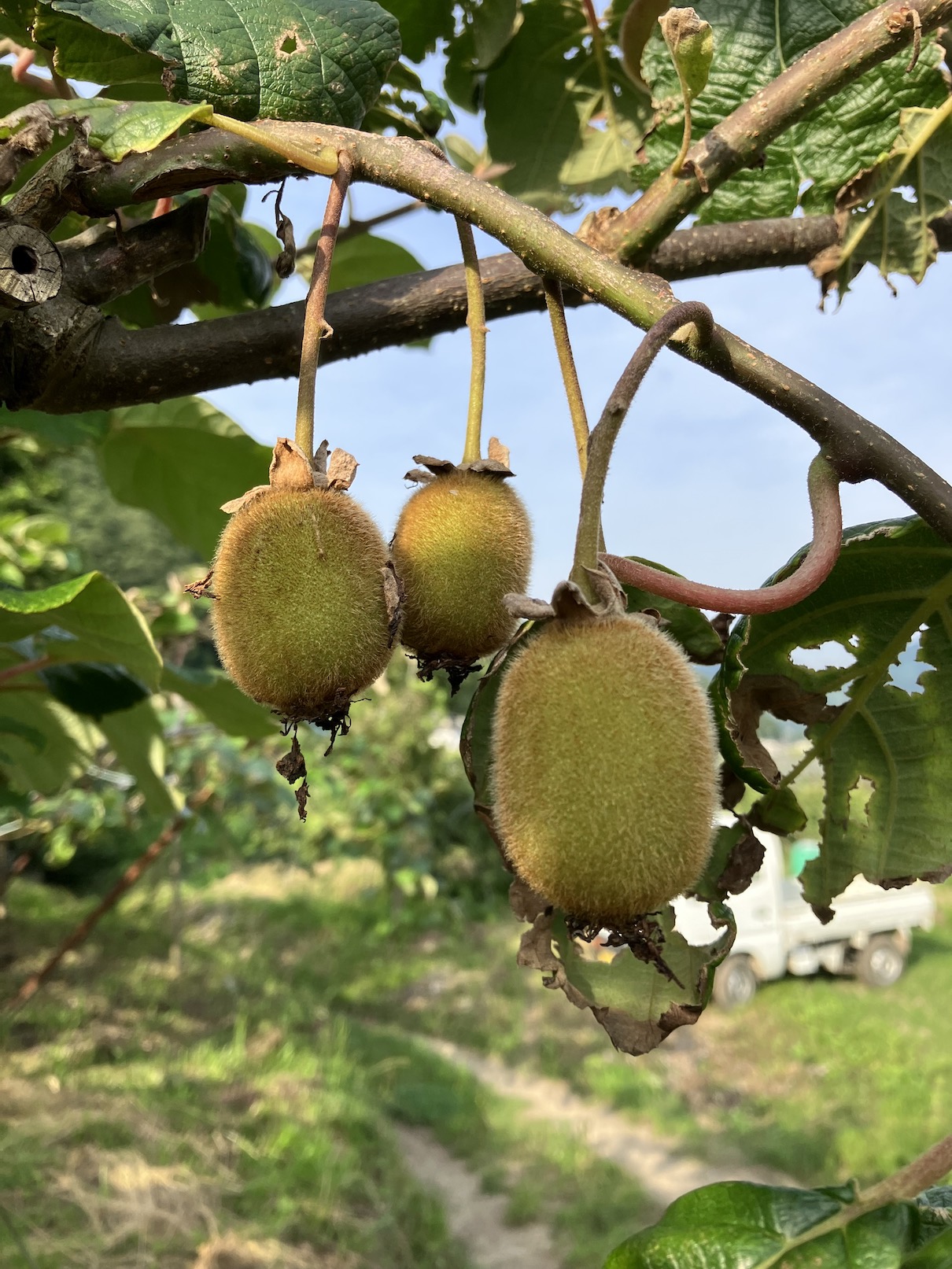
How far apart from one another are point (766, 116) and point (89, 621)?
1119 mm

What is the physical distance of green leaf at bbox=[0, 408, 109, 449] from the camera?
1922 millimetres

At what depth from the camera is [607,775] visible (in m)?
0.69

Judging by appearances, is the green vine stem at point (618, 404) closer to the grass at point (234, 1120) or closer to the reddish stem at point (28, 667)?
the reddish stem at point (28, 667)

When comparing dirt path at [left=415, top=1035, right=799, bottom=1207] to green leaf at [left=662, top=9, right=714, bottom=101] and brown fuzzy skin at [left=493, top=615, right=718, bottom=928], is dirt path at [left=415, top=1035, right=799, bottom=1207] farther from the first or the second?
green leaf at [left=662, top=9, right=714, bottom=101]

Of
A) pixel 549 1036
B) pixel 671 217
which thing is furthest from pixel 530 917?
pixel 549 1036

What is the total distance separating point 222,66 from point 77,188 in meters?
0.17

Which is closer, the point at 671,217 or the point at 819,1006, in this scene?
the point at 671,217

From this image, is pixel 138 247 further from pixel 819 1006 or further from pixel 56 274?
pixel 819 1006

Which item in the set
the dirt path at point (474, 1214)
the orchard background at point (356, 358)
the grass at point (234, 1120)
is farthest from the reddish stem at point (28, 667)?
the dirt path at point (474, 1214)

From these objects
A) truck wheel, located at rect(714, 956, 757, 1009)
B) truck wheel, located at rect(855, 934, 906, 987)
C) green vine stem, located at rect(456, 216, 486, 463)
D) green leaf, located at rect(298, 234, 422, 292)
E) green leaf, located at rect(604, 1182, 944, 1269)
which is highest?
green leaf, located at rect(298, 234, 422, 292)

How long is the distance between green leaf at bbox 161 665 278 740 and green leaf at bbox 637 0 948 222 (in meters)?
1.48

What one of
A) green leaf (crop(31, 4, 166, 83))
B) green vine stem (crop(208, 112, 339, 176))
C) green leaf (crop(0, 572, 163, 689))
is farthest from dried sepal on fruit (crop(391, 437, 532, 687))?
green leaf (crop(0, 572, 163, 689))

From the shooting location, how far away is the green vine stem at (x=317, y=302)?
2.68ft

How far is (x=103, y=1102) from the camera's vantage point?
179 inches
